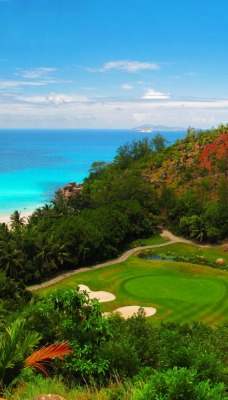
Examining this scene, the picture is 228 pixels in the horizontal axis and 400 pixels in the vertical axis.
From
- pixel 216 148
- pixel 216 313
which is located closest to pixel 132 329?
pixel 216 313

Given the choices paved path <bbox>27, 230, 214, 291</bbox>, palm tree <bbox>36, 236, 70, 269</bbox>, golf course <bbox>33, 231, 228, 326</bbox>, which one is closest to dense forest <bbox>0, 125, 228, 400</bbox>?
palm tree <bbox>36, 236, 70, 269</bbox>

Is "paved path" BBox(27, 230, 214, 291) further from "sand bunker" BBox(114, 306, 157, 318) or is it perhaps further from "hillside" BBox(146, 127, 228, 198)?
"sand bunker" BBox(114, 306, 157, 318)

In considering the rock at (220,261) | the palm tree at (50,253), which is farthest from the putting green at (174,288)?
the rock at (220,261)

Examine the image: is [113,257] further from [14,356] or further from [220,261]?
[14,356]

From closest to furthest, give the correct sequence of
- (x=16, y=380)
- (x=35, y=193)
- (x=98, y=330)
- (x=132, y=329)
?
(x=16, y=380)
(x=98, y=330)
(x=132, y=329)
(x=35, y=193)

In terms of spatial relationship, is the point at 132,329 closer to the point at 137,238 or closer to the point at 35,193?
the point at 137,238

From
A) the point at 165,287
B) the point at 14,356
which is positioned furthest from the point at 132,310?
the point at 14,356

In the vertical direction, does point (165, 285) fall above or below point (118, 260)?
above

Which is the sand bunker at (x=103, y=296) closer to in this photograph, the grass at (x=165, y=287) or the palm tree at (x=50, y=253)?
the grass at (x=165, y=287)
